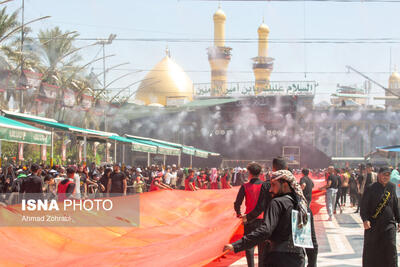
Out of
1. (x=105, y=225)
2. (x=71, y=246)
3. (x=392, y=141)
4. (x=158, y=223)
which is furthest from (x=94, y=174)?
(x=392, y=141)

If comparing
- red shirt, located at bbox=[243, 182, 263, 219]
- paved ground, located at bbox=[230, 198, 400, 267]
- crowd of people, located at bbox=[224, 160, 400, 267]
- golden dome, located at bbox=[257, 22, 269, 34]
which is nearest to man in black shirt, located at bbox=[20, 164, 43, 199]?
paved ground, located at bbox=[230, 198, 400, 267]

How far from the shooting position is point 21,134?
15477mm

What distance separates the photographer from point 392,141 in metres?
98.1

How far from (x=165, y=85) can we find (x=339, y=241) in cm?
8743

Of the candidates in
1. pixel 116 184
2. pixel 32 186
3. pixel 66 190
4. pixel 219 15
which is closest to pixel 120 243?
pixel 66 190

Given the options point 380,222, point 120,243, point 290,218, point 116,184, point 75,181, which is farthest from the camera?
point 116,184

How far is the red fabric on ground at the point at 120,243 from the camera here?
770cm

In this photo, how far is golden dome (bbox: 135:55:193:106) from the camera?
99.6 meters

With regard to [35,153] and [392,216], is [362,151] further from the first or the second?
[392,216]

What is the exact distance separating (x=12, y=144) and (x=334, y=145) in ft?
218

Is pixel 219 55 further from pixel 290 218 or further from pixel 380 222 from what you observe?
pixel 290 218

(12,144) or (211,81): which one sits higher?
(211,81)

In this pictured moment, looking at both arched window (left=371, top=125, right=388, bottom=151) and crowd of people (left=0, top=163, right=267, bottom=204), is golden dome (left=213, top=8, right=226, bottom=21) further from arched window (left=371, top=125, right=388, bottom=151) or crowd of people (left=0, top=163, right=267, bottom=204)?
crowd of people (left=0, top=163, right=267, bottom=204)

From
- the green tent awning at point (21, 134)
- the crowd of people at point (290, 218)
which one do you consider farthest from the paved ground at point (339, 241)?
the green tent awning at point (21, 134)
